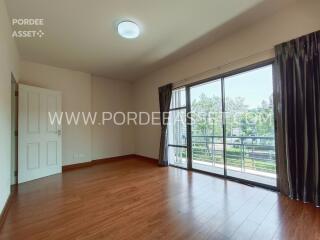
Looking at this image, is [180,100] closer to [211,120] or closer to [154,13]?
[211,120]

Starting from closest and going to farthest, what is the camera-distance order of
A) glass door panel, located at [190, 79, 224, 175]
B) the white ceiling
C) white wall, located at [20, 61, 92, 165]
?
1. the white ceiling
2. glass door panel, located at [190, 79, 224, 175]
3. white wall, located at [20, 61, 92, 165]

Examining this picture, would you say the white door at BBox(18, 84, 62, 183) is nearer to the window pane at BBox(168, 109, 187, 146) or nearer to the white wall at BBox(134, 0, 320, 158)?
the white wall at BBox(134, 0, 320, 158)

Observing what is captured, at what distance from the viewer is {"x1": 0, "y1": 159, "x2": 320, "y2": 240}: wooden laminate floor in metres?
1.82

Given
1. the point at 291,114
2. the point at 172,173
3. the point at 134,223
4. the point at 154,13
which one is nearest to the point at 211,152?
the point at 172,173

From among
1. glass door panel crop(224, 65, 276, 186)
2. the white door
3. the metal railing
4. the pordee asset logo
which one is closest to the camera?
the pordee asset logo

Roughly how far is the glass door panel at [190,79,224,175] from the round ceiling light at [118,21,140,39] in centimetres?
201

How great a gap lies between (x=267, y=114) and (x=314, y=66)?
1.06 metres

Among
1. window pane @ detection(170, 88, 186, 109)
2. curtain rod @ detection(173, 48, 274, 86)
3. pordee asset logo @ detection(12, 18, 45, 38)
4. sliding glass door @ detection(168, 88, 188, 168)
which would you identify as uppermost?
pordee asset logo @ detection(12, 18, 45, 38)

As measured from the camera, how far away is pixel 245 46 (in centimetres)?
312

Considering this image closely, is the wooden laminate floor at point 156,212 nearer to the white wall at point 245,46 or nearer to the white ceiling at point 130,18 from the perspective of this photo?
the white wall at point 245,46

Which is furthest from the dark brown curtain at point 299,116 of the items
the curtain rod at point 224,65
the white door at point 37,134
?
the white door at point 37,134

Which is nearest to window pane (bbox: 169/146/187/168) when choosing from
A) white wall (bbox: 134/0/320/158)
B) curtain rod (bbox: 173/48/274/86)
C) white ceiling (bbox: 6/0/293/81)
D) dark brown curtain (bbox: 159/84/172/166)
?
dark brown curtain (bbox: 159/84/172/166)

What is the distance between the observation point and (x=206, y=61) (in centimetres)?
381

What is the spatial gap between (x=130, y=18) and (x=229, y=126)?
2842 millimetres
